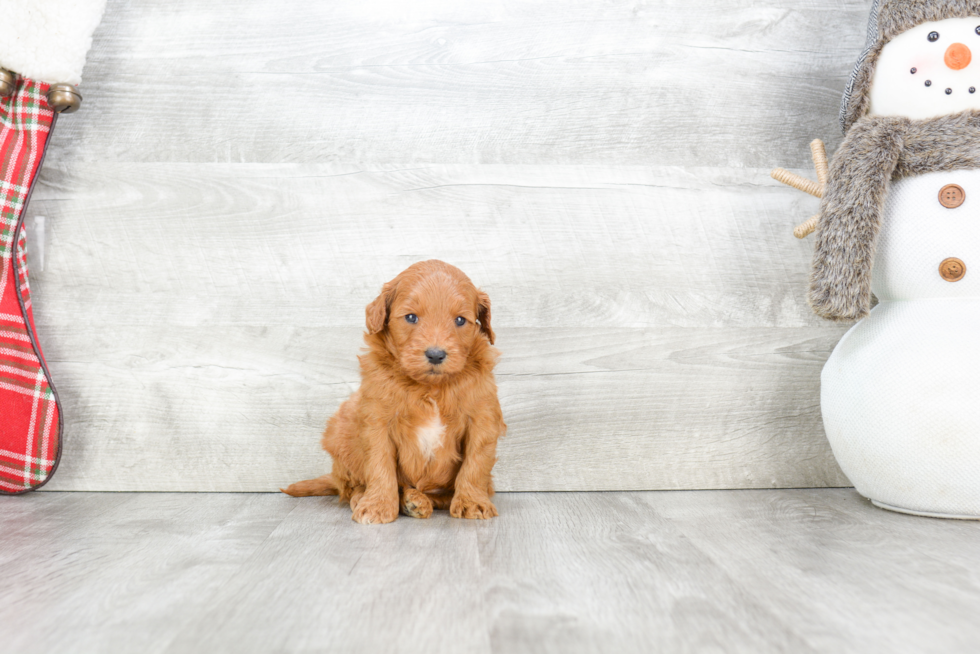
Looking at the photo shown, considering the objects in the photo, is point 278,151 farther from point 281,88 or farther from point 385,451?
point 385,451

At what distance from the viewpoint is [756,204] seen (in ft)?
5.13

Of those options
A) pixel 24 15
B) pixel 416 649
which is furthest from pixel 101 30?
pixel 416 649

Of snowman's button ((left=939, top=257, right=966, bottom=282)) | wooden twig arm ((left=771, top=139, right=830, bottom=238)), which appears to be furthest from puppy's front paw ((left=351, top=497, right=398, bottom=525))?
snowman's button ((left=939, top=257, right=966, bottom=282))

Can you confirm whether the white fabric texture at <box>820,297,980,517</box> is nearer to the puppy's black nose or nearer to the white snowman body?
the white snowman body

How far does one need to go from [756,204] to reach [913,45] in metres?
0.43

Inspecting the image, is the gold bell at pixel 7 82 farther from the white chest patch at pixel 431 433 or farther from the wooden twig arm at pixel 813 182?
the wooden twig arm at pixel 813 182

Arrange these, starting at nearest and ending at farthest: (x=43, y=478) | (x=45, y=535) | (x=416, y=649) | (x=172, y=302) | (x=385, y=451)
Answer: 1. (x=416, y=649)
2. (x=45, y=535)
3. (x=385, y=451)
4. (x=43, y=478)
5. (x=172, y=302)

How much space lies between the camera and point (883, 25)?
130 cm

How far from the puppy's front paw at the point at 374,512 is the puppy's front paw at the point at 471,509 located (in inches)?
4.4

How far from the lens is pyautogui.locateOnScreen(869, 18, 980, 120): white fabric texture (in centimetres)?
123

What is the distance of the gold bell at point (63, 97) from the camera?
1.35m

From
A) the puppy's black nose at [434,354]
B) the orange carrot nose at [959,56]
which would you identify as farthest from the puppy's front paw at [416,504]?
the orange carrot nose at [959,56]

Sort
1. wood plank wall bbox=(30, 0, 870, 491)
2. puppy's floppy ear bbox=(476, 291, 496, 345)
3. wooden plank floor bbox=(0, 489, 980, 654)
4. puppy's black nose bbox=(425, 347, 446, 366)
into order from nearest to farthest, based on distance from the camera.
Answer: wooden plank floor bbox=(0, 489, 980, 654) → puppy's black nose bbox=(425, 347, 446, 366) → puppy's floppy ear bbox=(476, 291, 496, 345) → wood plank wall bbox=(30, 0, 870, 491)

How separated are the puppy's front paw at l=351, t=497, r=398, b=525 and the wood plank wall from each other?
328mm
